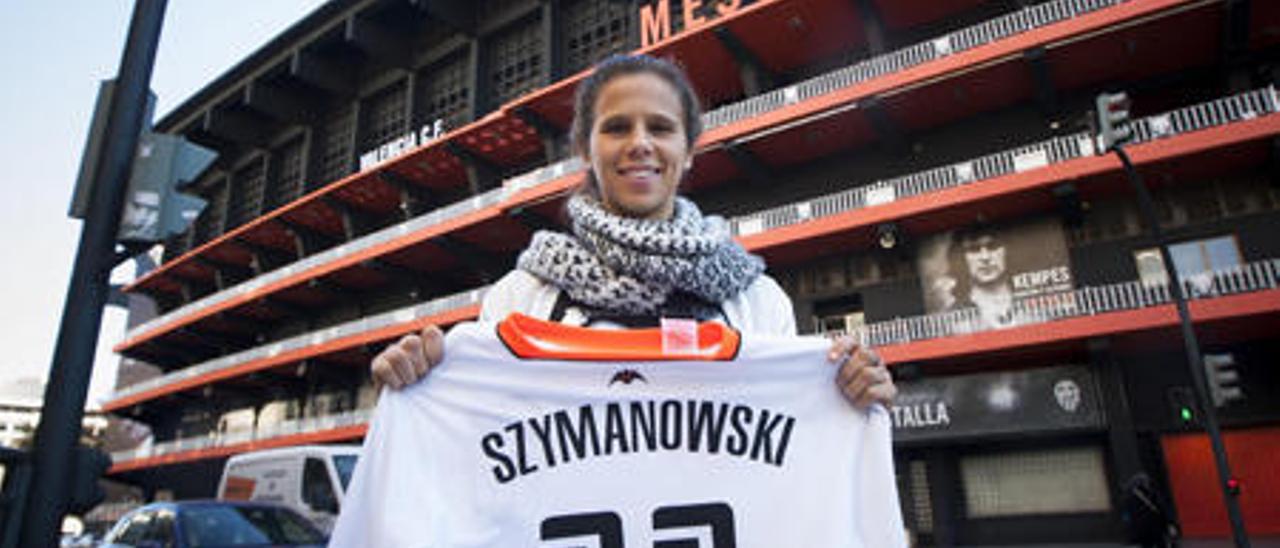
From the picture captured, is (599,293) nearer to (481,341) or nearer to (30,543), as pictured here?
(481,341)

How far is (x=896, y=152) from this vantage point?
1795 cm

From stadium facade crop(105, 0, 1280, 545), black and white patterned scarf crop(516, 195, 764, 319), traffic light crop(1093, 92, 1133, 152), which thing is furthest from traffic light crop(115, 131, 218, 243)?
stadium facade crop(105, 0, 1280, 545)

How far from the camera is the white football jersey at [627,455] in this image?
1.83 meters

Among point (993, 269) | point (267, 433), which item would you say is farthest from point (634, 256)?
point (267, 433)

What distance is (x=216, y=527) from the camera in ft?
22.1

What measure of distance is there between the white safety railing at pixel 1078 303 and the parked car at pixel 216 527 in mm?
10049

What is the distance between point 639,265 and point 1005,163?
55.1 ft

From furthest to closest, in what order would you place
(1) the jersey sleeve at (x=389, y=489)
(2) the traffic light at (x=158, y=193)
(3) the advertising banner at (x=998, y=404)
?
(3) the advertising banner at (x=998, y=404) < (2) the traffic light at (x=158, y=193) < (1) the jersey sleeve at (x=389, y=489)

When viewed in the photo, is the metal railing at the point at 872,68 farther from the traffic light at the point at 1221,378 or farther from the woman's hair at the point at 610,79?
the woman's hair at the point at 610,79

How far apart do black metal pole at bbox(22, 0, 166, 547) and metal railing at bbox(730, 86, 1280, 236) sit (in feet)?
47.1

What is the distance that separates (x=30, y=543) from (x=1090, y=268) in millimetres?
17682

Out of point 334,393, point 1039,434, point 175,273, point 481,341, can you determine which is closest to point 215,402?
point 175,273

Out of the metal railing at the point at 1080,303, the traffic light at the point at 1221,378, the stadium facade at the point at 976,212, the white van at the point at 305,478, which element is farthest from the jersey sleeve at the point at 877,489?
the stadium facade at the point at 976,212

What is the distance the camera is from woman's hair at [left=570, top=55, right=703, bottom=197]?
1996mm
